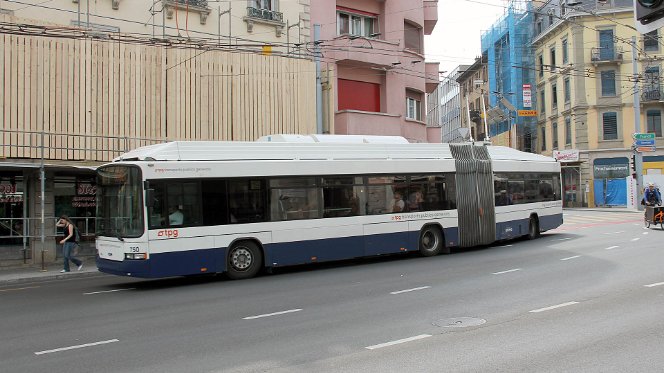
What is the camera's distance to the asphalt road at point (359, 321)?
6316 millimetres

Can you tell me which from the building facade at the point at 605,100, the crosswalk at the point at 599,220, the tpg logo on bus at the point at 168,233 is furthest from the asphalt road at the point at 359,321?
the building facade at the point at 605,100

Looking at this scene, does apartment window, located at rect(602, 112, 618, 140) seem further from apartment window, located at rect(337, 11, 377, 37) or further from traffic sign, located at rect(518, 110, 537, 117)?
apartment window, located at rect(337, 11, 377, 37)

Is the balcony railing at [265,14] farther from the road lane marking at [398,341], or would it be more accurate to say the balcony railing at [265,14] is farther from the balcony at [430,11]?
the road lane marking at [398,341]

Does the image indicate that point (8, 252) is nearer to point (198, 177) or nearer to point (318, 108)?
point (198, 177)

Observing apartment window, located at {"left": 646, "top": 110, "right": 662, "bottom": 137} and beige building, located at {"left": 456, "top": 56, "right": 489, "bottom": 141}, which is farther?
beige building, located at {"left": 456, "top": 56, "right": 489, "bottom": 141}

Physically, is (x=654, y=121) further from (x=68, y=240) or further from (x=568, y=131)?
(x=68, y=240)

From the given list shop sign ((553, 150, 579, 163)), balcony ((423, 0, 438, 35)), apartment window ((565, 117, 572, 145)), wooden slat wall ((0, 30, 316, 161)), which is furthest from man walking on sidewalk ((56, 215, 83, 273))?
apartment window ((565, 117, 572, 145))

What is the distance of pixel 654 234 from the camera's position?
69.2 feet

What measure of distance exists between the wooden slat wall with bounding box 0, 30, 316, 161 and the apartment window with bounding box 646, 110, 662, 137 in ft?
117

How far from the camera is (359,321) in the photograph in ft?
27.4

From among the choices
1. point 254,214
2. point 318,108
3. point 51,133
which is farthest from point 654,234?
point 51,133

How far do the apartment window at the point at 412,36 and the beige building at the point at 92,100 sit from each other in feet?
25.4

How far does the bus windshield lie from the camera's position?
12406 mm

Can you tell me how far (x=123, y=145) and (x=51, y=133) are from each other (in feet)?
9.22
